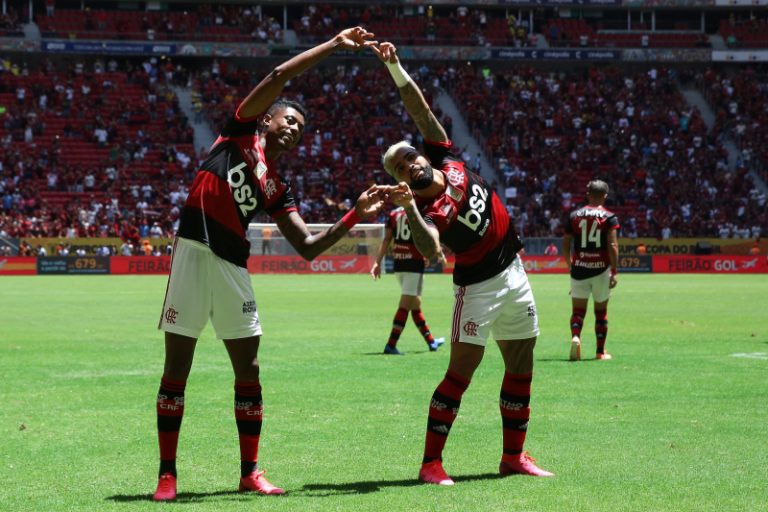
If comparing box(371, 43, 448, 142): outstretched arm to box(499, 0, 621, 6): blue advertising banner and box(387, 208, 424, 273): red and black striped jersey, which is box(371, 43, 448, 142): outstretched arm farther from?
box(499, 0, 621, 6): blue advertising banner

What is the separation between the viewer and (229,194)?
6.87m

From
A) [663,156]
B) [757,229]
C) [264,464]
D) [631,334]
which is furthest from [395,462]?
[663,156]

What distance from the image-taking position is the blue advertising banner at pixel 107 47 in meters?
62.9

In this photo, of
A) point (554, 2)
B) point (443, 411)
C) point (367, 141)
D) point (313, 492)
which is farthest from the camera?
point (554, 2)

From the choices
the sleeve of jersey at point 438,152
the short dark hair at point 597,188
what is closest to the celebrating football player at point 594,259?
the short dark hair at point 597,188

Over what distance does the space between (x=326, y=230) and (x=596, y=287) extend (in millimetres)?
Answer: 9352

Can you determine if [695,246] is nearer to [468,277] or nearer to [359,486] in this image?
[468,277]

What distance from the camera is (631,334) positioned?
1952cm

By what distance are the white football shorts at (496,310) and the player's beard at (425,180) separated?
0.84 metres

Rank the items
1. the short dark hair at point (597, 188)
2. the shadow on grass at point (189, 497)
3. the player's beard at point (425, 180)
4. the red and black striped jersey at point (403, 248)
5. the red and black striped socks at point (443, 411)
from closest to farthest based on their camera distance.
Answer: the shadow on grass at point (189, 497) < the player's beard at point (425, 180) < the red and black striped socks at point (443, 411) < the short dark hair at point (597, 188) < the red and black striped jersey at point (403, 248)

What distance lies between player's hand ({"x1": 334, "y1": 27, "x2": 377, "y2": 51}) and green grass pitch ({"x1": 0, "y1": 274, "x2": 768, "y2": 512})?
295cm

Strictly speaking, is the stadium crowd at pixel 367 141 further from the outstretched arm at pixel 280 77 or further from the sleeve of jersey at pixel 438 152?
the outstretched arm at pixel 280 77

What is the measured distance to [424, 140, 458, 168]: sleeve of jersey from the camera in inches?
299

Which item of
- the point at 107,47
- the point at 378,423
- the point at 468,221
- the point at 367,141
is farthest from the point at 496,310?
the point at 107,47
